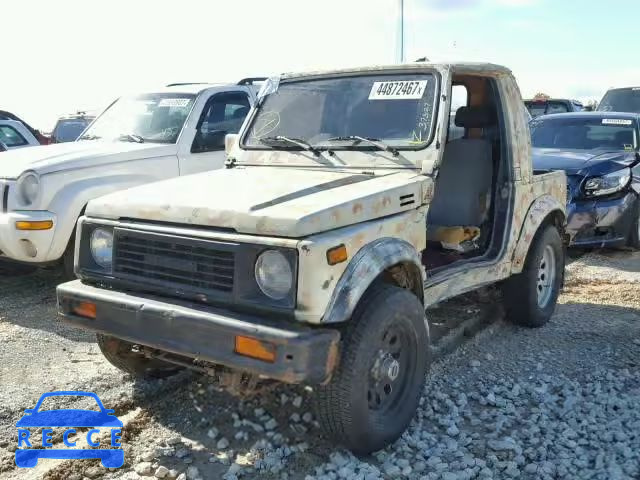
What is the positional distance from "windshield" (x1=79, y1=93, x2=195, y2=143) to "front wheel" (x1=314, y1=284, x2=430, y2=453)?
381 centimetres

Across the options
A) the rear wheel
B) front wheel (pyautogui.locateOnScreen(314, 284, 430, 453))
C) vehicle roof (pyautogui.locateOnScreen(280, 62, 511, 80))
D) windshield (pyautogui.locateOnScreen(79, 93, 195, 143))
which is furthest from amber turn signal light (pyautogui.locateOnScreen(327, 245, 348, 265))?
windshield (pyautogui.locateOnScreen(79, 93, 195, 143))

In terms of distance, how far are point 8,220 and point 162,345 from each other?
9.55 feet

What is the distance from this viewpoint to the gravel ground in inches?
121

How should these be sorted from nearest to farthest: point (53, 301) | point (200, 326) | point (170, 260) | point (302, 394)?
point (200, 326), point (170, 260), point (302, 394), point (53, 301)

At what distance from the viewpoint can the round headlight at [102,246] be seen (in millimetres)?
3396

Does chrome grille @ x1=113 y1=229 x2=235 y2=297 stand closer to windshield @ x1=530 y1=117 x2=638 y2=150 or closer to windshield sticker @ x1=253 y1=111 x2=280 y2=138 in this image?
windshield sticker @ x1=253 y1=111 x2=280 y2=138

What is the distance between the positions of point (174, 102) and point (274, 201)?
3.87 meters

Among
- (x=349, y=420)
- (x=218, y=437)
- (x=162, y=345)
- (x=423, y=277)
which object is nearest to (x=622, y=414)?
(x=423, y=277)

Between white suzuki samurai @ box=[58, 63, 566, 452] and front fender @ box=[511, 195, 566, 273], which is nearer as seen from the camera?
white suzuki samurai @ box=[58, 63, 566, 452]

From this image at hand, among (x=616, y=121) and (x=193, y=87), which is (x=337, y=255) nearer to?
(x=193, y=87)

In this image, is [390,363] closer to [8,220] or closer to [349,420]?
[349,420]

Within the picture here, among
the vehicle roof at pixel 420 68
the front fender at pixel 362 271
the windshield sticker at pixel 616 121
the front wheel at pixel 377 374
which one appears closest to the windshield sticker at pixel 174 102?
the vehicle roof at pixel 420 68

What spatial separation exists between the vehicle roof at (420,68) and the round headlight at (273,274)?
1863 mm

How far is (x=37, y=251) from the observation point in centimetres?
526
